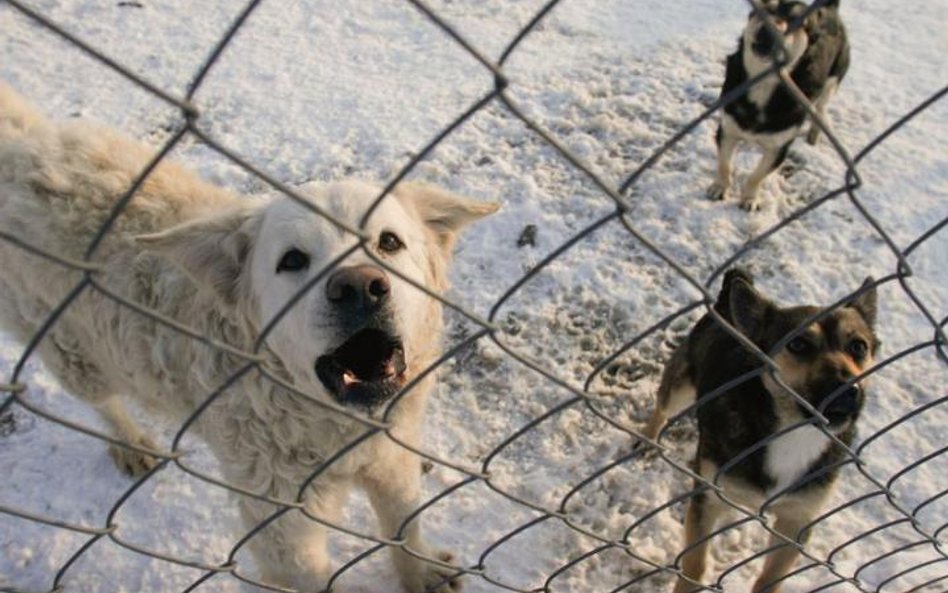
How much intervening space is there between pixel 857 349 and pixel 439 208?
1633mm

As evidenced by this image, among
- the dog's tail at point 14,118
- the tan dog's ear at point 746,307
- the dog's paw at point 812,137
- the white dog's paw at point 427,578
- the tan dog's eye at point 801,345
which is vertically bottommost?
the dog's paw at point 812,137

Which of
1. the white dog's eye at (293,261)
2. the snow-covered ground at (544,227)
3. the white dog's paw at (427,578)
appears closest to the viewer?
the white dog's eye at (293,261)

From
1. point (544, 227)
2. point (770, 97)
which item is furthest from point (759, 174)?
point (544, 227)

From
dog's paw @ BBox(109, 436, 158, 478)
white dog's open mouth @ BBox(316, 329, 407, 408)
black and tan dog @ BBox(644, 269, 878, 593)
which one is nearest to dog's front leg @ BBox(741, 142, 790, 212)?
black and tan dog @ BBox(644, 269, 878, 593)

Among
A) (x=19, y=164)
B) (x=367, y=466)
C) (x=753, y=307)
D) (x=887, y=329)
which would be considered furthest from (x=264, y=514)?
(x=887, y=329)

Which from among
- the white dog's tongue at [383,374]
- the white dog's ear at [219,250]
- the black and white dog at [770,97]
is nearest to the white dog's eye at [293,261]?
the white dog's ear at [219,250]

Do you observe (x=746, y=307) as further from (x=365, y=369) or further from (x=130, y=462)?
(x=130, y=462)

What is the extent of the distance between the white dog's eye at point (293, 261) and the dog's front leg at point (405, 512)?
799 millimetres

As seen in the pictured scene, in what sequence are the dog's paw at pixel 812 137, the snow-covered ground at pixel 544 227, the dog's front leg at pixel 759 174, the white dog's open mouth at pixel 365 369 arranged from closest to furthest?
the white dog's open mouth at pixel 365 369 < the snow-covered ground at pixel 544 227 < the dog's front leg at pixel 759 174 < the dog's paw at pixel 812 137

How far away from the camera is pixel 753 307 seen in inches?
115

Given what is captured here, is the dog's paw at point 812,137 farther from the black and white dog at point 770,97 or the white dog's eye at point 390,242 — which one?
the white dog's eye at point 390,242

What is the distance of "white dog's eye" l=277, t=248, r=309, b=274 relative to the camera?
89.7 inches

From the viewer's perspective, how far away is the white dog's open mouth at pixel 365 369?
7.14 ft

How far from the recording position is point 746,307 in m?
2.91
